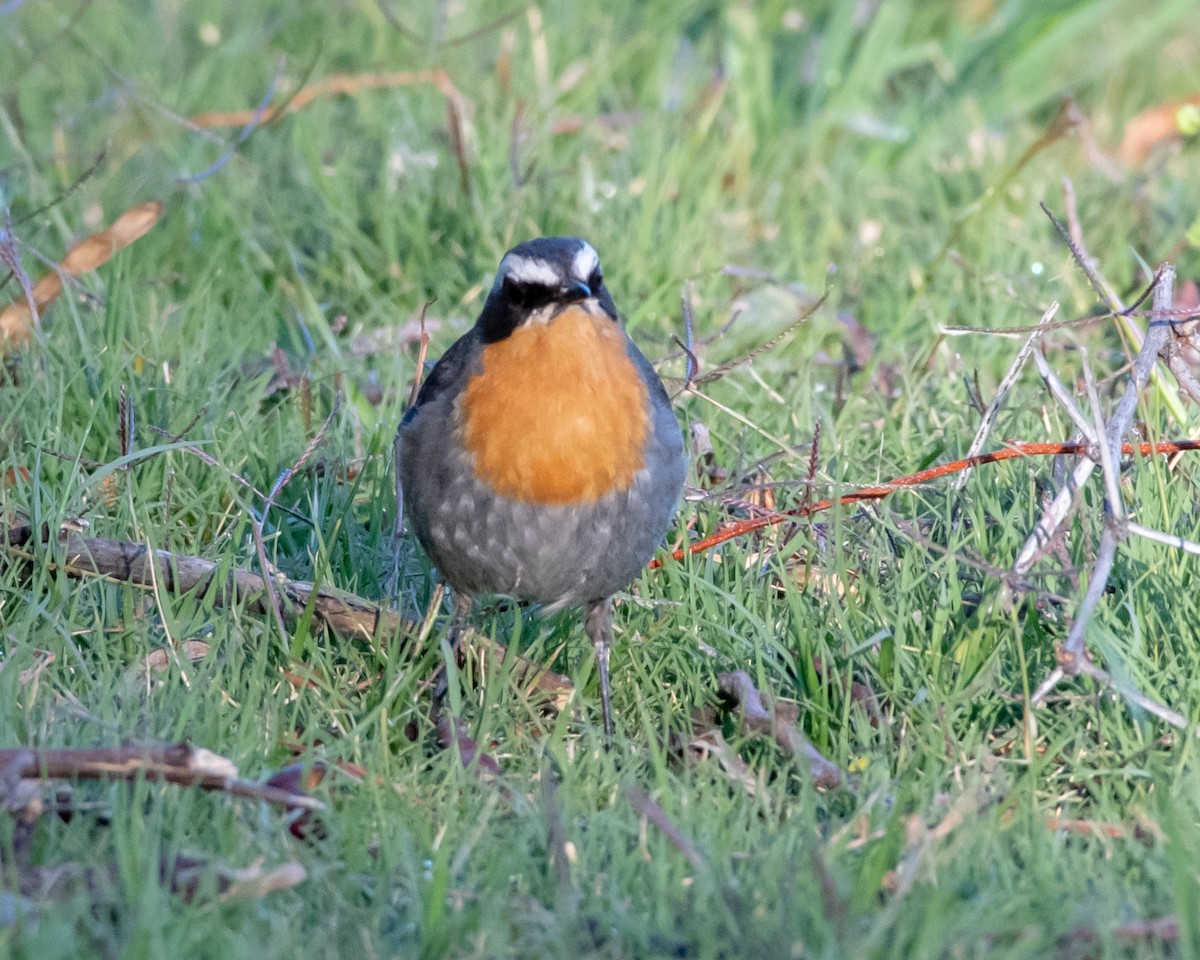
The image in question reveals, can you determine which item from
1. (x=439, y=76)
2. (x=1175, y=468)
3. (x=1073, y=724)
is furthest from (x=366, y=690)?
(x=439, y=76)

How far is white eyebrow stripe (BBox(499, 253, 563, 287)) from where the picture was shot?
12.5 ft

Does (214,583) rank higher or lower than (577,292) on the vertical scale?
lower

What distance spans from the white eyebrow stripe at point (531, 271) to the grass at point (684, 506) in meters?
0.79

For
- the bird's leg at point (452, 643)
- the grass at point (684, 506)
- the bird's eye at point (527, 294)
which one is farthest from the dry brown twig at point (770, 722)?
the bird's eye at point (527, 294)

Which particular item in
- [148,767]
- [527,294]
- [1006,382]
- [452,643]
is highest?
[527,294]

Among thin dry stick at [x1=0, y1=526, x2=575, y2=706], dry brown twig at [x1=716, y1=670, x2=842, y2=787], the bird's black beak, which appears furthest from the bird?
dry brown twig at [x1=716, y1=670, x2=842, y2=787]

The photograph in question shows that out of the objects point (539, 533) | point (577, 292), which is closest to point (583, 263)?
point (577, 292)

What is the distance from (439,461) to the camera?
389 cm

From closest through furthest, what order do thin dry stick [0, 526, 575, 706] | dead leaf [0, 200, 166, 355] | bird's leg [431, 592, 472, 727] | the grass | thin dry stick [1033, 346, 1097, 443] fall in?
1. the grass
2. thin dry stick [1033, 346, 1097, 443]
3. bird's leg [431, 592, 472, 727]
4. thin dry stick [0, 526, 575, 706]
5. dead leaf [0, 200, 166, 355]

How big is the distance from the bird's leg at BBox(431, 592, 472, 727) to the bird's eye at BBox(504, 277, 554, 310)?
2.46 ft

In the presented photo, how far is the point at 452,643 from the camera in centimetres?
400

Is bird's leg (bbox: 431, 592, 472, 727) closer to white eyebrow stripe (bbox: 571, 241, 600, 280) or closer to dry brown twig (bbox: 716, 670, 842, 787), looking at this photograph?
dry brown twig (bbox: 716, 670, 842, 787)

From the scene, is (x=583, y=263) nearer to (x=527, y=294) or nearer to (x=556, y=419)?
(x=527, y=294)

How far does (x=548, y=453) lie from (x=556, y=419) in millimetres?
80
